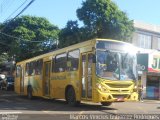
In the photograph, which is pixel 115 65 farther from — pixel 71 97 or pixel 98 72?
pixel 71 97

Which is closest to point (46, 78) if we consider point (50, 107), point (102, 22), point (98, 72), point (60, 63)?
point (60, 63)

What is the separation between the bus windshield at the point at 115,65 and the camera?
17141 mm

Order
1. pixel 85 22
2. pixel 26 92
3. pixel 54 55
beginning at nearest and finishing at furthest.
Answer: pixel 54 55, pixel 26 92, pixel 85 22

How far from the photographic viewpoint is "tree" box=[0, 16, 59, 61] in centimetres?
5250

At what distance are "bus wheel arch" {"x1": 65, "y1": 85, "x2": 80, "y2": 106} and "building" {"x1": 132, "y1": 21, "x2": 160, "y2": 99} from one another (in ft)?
49.6

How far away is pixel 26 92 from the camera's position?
27391 mm

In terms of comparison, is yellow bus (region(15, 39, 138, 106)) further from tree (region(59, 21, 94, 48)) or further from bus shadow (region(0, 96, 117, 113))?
tree (region(59, 21, 94, 48))

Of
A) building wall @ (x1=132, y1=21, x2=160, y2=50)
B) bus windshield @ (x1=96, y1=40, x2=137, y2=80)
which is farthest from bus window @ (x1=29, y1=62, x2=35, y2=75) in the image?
building wall @ (x1=132, y1=21, x2=160, y2=50)

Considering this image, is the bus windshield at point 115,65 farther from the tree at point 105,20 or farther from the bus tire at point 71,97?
the tree at point 105,20

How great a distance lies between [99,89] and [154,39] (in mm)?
27606

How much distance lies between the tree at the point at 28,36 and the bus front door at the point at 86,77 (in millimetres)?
32909

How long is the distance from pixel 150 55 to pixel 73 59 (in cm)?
1586

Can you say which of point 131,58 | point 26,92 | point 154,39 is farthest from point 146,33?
point 131,58

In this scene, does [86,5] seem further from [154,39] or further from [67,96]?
[67,96]
